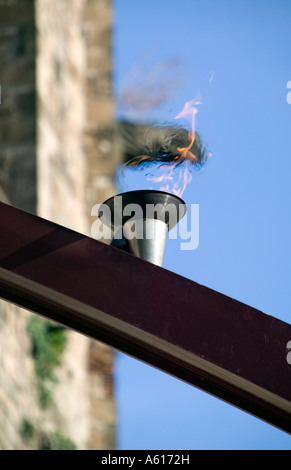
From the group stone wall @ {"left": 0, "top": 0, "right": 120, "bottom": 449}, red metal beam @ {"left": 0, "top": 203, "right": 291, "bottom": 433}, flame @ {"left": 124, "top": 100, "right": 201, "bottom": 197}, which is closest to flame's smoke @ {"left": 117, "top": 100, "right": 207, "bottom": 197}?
flame @ {"left": 124, "top": 100, "right": 201, "bottom": 197}

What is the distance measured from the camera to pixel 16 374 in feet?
21.3

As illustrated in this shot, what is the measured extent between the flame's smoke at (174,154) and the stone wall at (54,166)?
3.78 m

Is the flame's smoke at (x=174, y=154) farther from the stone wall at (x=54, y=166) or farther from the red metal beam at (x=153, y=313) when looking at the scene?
the stone wall at (x=54, y=166)

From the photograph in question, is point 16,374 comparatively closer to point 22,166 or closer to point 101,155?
point 22,166

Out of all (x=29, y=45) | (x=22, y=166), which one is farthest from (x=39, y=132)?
(x=29, y=45)

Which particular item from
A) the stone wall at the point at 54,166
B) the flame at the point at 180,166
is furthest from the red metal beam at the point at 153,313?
the stone wall at the point at 54,166

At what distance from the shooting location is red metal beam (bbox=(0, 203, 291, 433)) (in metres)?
2.05

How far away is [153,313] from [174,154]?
57 cm

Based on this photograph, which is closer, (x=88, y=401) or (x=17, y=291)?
(x=17, y=291)

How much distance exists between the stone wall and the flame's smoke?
3.78m

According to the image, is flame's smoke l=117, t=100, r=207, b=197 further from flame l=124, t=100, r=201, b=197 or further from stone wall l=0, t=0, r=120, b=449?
stone wall l=0, t=0, r=120, b=449

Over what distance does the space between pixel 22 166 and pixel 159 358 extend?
575 cm

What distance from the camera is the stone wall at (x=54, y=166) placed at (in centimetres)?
662

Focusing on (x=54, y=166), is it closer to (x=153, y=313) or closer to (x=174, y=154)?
(x=174, y=154)
